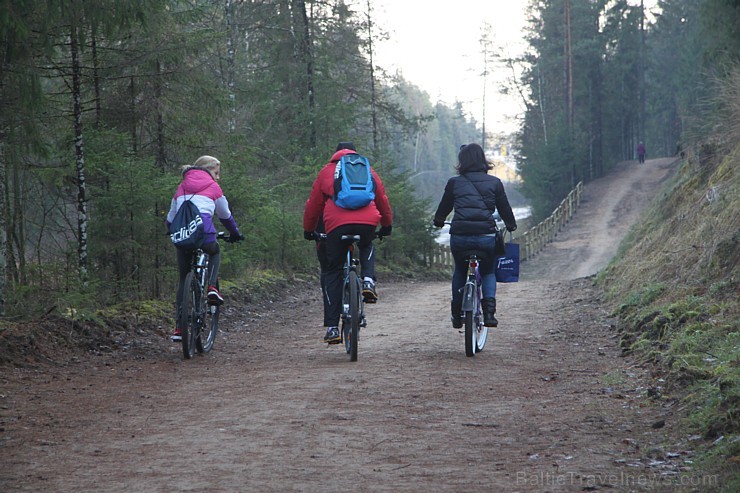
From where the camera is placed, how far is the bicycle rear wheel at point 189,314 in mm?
8133

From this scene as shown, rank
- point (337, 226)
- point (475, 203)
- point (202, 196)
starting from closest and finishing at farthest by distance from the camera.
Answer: point (337, 226) → point (202, 196) → point (475, 203)

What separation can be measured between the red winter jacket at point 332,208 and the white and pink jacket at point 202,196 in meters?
0.93

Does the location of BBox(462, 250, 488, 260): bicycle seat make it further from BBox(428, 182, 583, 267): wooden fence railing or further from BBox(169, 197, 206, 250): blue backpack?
BBox(428, 182, 583, 267): wooden fence railing

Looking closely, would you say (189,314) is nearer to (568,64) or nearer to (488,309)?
(488,309)

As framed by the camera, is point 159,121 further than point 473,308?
Yes

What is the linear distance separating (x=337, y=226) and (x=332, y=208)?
18 cm

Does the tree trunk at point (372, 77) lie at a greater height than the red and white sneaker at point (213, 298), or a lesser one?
greater

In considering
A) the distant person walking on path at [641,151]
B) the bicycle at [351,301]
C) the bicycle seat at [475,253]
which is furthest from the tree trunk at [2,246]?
the distant person walking on path at [641,151]

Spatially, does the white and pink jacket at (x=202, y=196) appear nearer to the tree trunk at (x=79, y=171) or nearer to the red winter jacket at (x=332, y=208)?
the red winter jacket at (x=332, y=208)

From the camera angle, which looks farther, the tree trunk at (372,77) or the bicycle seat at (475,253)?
the tree trunk at (372,77)

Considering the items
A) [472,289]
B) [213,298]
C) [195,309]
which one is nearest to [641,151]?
[472,289]

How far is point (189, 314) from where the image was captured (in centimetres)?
819

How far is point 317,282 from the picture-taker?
18422mm

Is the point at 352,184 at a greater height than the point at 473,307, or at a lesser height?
greater
